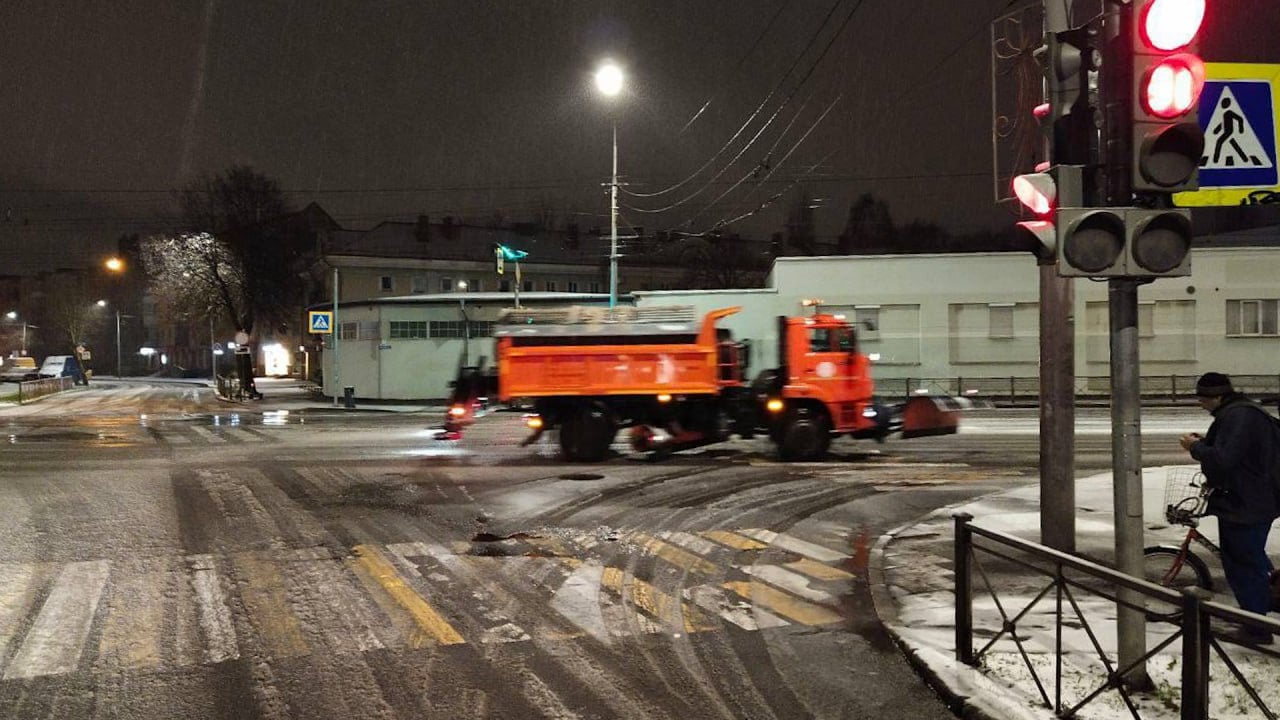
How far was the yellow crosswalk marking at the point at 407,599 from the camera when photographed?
6.05 meters

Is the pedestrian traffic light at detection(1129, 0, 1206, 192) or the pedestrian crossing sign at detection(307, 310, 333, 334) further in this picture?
the pedestrian crossing sign at detection(307, 310, 333, 334)

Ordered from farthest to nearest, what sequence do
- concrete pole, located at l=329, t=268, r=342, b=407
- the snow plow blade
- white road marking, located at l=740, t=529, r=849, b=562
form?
1. concrete pole, located at l=329, t=268, r=342, b=407
2. the snow plow blade
3. white road marking, located at l=740, t=529, r=849, b=562

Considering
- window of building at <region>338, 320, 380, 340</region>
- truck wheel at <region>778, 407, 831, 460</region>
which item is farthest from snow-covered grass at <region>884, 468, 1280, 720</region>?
window of building at <region>338, 320, 380, 340</region>

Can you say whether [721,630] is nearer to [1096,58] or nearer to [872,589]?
[872,589]

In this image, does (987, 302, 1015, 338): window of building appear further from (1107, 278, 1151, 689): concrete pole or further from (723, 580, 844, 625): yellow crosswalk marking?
(1107, 278, 1151, 689): concrete pole

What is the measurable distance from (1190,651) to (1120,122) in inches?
102

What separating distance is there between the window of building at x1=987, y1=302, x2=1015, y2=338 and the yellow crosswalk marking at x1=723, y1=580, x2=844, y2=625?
101 feet

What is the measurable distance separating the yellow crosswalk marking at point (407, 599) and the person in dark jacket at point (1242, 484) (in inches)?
195

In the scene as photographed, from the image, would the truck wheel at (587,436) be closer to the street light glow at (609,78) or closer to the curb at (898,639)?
the curb at (898,639)

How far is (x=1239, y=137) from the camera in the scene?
729 centimetres

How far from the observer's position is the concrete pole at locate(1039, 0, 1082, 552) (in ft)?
25.0

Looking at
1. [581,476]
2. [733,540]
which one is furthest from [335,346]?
[733,540]

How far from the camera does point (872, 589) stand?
722 cm

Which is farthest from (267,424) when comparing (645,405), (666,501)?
(666,501)
